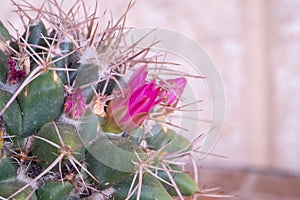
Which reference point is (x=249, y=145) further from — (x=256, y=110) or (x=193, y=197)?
(x=193, y=197)

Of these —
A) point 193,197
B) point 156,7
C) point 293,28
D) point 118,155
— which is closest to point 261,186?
point 156,7

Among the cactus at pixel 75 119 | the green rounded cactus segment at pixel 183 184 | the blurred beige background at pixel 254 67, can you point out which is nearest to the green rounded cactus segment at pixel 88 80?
the cactus at pixel 75 119

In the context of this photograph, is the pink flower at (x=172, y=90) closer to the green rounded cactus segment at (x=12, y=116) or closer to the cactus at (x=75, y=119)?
the cactus at (x=75, y=119)

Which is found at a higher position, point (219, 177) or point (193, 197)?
point (193, 197)

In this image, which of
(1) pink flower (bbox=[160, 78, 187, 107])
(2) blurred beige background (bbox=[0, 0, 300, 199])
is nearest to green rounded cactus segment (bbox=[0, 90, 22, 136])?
(1) pink flower (bbox=[160, 78, 187, 107])

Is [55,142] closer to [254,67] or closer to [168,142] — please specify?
[168,142]

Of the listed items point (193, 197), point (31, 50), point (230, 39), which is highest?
point (230, 39)
